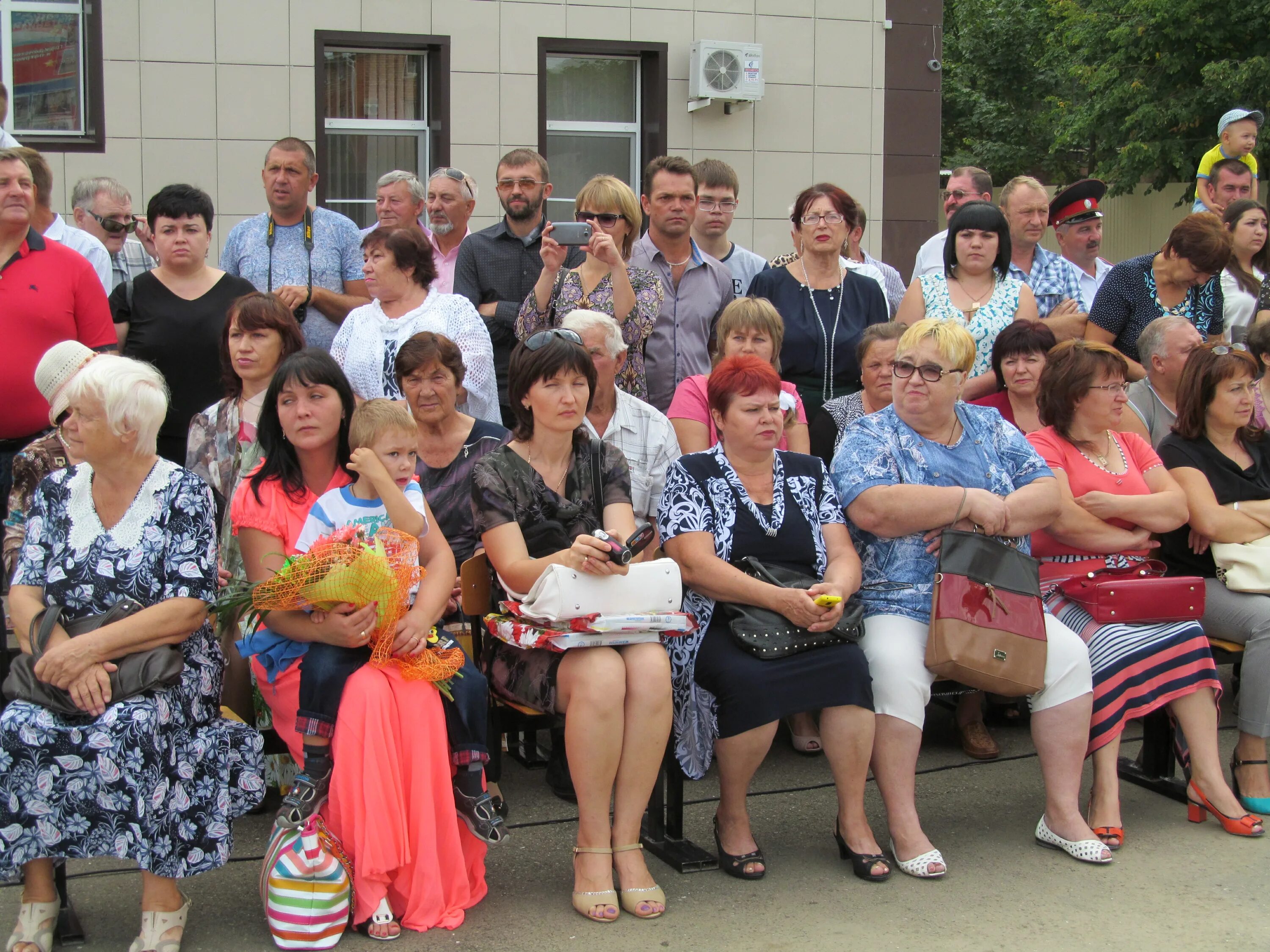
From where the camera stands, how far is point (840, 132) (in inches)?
428

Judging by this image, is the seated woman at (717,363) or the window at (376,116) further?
the window at (376,116)

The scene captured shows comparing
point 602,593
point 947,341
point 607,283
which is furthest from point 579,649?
point 607,283

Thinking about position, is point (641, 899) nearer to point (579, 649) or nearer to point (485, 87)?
point (579, 649)

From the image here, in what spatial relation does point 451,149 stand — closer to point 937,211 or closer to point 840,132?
point 840,132

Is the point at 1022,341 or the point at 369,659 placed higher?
the point at 1022,341

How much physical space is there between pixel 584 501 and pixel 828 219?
2435mm

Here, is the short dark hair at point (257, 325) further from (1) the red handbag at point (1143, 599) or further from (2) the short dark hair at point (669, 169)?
(1) the red handbag at point (1143, 599)

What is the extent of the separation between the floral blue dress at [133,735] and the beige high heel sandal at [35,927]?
12 cm

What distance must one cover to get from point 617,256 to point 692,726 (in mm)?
2208

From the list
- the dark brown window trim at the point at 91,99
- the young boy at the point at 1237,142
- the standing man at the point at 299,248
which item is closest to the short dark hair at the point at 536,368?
the standing man at the point at 299,248

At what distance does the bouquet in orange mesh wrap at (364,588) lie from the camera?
11.6ft

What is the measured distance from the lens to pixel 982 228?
592 centimetres

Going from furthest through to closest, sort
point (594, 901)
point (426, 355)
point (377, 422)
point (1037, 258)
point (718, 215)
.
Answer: point (1037, 258) → point (718, 215) → point (426, 355) → point (377, 422) → point (594, 901)

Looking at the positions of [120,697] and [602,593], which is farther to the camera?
[602,593]
